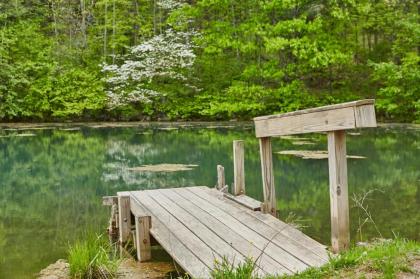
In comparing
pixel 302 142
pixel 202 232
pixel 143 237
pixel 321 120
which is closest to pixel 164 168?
pixel 302 142

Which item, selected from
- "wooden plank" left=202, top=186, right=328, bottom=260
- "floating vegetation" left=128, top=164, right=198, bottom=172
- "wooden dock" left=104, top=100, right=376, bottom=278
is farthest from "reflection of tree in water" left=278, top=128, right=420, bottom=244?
"floating vegetation" left=128, top=164, right=198, bottom=172

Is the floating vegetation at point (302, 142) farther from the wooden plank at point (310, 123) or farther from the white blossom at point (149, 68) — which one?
the wooden plank at point (310, 123)

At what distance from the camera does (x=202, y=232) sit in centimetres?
499

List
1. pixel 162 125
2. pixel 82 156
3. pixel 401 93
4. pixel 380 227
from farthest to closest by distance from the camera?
pixel 162 125
pixel 401 93
pixel 82 156
pixel 380 227

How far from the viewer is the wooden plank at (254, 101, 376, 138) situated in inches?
148

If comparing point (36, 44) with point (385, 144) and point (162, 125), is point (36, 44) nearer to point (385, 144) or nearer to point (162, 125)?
point (162, 125)

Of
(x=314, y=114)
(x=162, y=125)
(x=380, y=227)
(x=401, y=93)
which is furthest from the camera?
(x=162, y=125)

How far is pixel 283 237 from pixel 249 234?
344 millimetres

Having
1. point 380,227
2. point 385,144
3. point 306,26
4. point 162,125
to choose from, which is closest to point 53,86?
point 162,125

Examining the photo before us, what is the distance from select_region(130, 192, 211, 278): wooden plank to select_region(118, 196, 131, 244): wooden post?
263mm

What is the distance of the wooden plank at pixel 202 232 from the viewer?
4.18 m

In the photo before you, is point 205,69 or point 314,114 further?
point 205,69

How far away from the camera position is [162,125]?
2245 centimetres

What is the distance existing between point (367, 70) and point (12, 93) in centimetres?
1595
